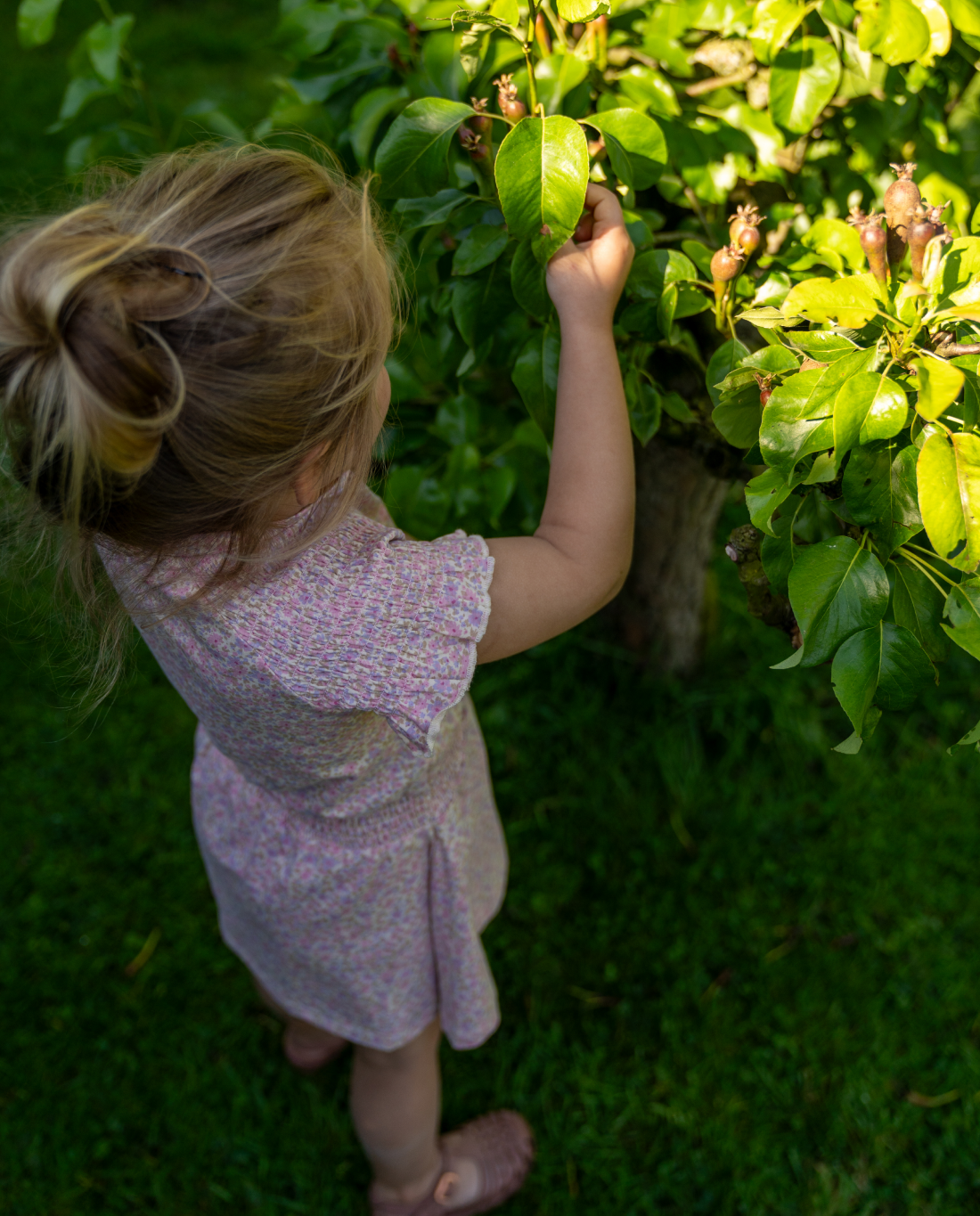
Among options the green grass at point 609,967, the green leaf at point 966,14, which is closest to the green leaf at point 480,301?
the green leaf at point 966,14

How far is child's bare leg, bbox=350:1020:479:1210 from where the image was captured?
1682mm

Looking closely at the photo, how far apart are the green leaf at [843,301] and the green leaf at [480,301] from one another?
0.42m

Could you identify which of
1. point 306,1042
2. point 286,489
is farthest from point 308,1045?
point 286,489

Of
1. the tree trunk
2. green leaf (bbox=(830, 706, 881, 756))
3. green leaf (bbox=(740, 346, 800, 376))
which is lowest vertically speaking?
the tree trunk

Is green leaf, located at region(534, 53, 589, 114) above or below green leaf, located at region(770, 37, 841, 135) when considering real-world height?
above

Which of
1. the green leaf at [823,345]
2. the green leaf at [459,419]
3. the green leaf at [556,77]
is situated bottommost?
the green leaf at [459,419]

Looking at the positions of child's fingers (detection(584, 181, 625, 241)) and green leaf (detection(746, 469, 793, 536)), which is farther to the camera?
child's fingers (detection(584, 181, 625, 241))

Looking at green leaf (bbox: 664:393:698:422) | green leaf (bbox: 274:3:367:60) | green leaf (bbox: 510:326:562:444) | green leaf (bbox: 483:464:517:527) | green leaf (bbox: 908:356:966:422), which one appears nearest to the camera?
green leaf (bbox: 908:356:966:422)

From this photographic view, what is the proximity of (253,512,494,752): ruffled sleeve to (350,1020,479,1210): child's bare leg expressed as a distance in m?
0.89

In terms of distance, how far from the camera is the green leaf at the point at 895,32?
1132 mm

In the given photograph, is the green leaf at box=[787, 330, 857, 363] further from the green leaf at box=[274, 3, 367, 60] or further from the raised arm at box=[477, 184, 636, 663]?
the green leaf at box=[274, 3, 367, 60]

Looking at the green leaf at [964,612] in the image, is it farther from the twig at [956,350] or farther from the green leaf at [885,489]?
the twig at [956,350]

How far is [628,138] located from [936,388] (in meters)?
0.48

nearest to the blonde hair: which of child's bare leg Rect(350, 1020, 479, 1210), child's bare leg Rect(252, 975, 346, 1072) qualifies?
child's bare leg Rect(350, 1020, 479, 1210)
